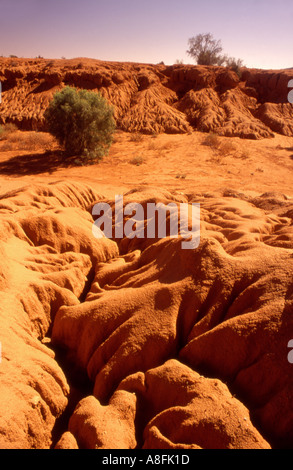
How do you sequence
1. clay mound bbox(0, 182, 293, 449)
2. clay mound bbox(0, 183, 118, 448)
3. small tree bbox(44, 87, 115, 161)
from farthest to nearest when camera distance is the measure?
1. small tree bbox(44, 87, 115, 161)
2. clay mound bbox(0, 183, 118, 448)
3. clay mound bbox(0, 182, 293, 449)

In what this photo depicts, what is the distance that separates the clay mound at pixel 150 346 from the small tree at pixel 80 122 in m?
8.17

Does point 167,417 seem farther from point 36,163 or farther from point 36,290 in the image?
point 36,163

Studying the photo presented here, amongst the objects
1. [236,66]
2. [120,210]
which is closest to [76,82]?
[236,66]

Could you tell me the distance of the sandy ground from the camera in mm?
9633

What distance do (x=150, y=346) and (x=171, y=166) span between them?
987 cm

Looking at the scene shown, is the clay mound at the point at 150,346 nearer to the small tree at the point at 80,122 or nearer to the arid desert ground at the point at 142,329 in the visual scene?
the arid desert ground at the point at 142,329

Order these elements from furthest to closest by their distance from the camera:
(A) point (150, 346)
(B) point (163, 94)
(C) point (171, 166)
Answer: (B) point (163, 94)
(C) point (171, 166)
(A) point (150, 346)

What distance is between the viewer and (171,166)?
12.0 meters

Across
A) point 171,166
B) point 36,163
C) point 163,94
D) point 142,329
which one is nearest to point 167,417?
point 142,329

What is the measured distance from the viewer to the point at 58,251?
4.59 metres

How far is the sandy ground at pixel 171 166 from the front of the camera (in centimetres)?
963

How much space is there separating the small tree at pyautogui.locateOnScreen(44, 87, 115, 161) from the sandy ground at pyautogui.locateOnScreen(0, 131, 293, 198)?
748mm

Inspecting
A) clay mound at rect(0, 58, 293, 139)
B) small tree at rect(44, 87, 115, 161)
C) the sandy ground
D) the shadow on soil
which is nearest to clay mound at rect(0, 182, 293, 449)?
the sandy ground

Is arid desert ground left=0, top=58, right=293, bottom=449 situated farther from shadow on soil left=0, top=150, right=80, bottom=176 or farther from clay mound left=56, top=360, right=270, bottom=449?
shadow on soil left=0, top=150, right=80, bottom=176
